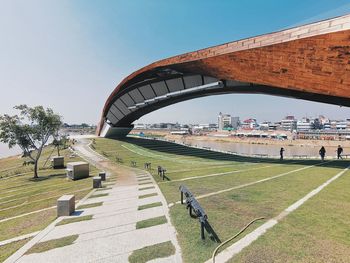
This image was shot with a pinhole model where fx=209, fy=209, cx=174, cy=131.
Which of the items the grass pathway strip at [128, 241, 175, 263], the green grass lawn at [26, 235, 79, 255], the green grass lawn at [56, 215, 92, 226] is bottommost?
the green grass lawn at [56, 215, 92, 226]

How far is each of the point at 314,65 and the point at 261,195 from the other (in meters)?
7.19

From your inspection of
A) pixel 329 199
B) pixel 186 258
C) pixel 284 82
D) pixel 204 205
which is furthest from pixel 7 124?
pixel 329 199

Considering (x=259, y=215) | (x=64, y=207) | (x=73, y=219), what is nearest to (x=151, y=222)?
(x=73, y=219)

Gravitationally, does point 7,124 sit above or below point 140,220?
above

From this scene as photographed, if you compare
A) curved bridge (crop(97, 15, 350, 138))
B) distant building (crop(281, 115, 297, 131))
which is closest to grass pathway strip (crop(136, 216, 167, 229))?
curved bridge (crop(97, 15, 350, 138))

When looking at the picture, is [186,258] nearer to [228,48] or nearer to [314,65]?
[314,65]

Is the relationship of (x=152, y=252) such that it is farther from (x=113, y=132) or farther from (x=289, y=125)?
(x=289, y=125)

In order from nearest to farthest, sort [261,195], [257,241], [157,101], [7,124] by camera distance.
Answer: [257,241] < [261,195] < [7,124] < [157,101]

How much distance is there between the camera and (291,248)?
496cm

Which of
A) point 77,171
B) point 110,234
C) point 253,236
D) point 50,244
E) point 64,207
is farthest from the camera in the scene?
point 77,171

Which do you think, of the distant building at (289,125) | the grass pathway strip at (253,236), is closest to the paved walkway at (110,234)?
the grass pathway strip at (253,236)

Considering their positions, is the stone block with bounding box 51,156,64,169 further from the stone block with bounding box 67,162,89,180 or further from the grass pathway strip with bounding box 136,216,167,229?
the grass pathway strip with bounding box 136,216,167,229

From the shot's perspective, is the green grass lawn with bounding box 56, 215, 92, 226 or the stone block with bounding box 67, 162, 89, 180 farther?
the stone block with bounding box 67, 162, 89, 180

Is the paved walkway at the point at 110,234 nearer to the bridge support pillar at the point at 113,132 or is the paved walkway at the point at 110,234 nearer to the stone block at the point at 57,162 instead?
the stone block at the point at 57,162
